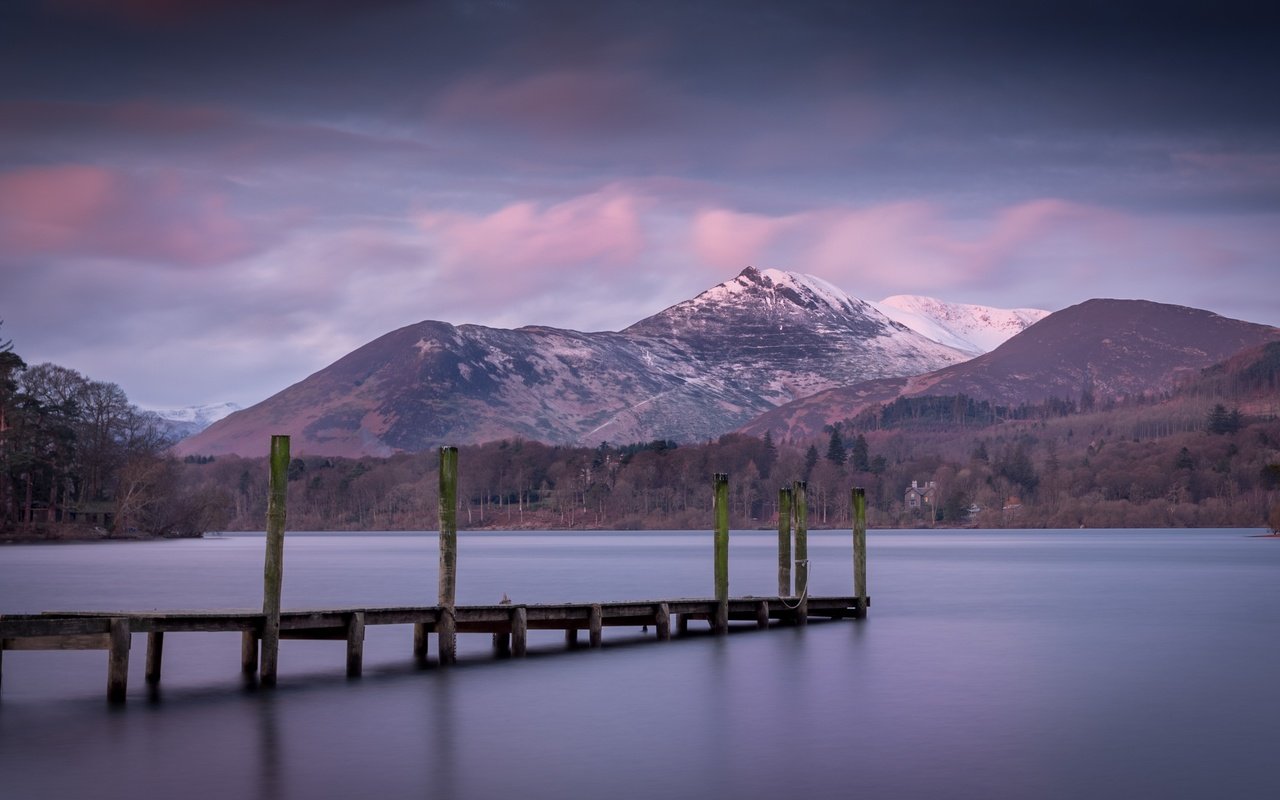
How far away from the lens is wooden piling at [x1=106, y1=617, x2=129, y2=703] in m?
29.4

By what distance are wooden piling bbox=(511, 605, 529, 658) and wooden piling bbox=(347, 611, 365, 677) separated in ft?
17.4

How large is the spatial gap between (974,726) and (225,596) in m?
51.3

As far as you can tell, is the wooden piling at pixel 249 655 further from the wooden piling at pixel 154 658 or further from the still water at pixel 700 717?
the wooden piling at pixel 154 658

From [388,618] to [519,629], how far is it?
19.1 ft

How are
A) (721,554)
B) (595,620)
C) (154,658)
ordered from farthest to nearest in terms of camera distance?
(721,554), (595,620), (154,658)

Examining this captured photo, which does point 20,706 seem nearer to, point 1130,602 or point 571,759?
point 571,759

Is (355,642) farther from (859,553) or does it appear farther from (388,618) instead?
(859,553)

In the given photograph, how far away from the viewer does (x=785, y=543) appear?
50750 millimetres

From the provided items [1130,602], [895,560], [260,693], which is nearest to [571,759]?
[260,693]

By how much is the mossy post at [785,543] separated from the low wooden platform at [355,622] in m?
0.75

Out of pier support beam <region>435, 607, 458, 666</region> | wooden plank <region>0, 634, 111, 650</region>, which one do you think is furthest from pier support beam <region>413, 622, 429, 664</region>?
wooden plank <region>0, 634, 111, 650</region>

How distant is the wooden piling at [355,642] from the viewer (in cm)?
3584

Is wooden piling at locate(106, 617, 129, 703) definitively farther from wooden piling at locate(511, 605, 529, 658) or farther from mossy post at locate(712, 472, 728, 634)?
mossy post at locate(712, 472, 728, 634)

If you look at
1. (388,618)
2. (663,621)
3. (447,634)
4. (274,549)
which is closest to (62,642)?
(274,549)
